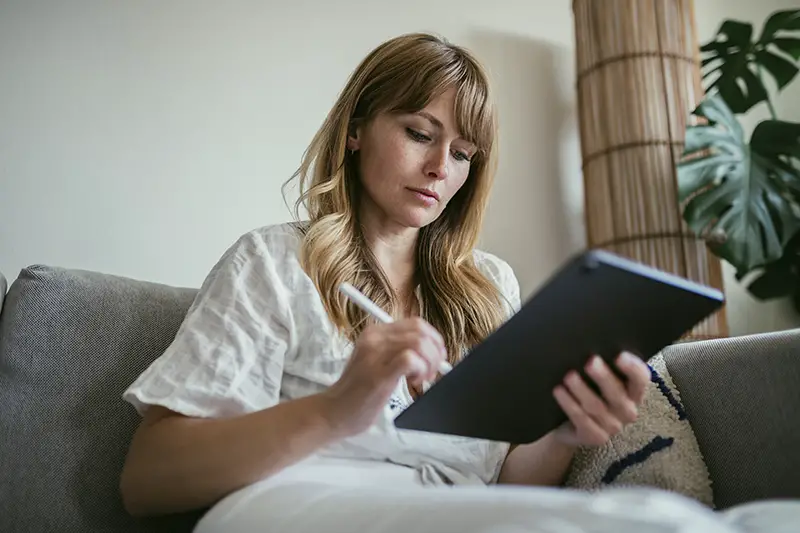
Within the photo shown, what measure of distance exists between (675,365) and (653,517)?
25.7 inches

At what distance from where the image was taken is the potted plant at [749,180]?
6.29 feet

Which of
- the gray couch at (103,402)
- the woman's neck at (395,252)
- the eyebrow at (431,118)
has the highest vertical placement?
the eyebrow at (431,118)

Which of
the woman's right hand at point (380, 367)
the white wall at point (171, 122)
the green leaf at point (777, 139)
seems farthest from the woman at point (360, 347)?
the green leaf at point (777, 139)

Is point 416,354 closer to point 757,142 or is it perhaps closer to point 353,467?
point 353,467

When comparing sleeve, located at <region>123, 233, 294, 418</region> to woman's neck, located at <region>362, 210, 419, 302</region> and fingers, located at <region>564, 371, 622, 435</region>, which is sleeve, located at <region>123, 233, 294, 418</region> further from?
fingers, located at <region>564, 371, 622, 435</region>

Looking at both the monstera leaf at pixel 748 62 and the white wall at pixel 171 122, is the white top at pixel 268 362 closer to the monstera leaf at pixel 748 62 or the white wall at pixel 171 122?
the white wall at pixel 171 122

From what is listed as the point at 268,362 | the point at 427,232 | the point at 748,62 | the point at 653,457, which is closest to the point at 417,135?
the point at 427,232

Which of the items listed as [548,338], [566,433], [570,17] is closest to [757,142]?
[570,17]

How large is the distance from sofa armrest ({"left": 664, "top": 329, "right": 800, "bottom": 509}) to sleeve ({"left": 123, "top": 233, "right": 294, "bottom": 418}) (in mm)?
539

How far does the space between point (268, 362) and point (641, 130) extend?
54.8 inches

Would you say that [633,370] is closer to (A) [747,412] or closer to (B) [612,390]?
(B) [612,390]

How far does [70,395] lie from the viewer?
106cm

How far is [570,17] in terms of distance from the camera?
2.36 m

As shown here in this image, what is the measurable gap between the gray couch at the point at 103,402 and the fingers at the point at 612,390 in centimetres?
19
